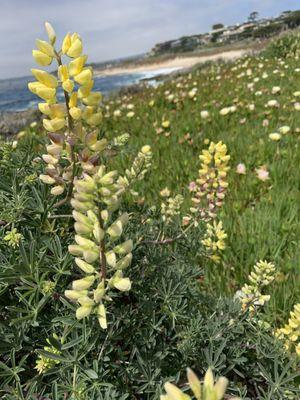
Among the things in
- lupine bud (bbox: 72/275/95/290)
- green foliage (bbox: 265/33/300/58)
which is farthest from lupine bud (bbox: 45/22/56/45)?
green foliage (bbox: 265/33/300/58)

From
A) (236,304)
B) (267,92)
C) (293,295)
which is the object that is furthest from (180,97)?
(236,304)

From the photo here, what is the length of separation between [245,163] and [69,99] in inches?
118

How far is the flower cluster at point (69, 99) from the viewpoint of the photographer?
1034mm

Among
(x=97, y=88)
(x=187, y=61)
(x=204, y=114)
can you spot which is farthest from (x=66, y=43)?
(x=187, y=61)

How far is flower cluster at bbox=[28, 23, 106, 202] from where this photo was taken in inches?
40.7

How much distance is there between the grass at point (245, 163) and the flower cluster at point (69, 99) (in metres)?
1.35

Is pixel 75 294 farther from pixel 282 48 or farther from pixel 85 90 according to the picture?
pixel 282 48

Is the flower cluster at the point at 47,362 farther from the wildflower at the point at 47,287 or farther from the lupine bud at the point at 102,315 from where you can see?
the lupine bud at the point at 102,315

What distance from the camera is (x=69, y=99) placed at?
41.4 inches

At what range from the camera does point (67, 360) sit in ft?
3.59

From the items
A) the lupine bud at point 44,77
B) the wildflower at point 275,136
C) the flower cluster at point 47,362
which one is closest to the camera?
the lupine bud at point 44,77

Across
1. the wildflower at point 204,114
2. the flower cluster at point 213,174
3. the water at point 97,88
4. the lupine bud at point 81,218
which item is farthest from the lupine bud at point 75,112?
the water at point 97,88

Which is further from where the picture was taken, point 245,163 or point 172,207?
point 245,163

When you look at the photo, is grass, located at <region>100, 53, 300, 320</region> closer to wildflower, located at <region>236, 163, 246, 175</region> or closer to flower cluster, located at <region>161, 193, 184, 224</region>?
wildflower, located at <region>236, 163, 246, 175</region>
